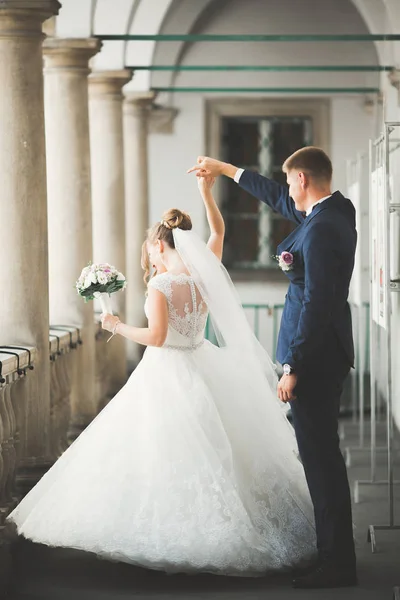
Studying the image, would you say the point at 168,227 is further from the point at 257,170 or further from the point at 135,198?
the point at 257,170

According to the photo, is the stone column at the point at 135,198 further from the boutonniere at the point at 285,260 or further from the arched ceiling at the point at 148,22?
the boutonniere at the point at 285,260

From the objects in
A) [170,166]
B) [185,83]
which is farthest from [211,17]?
[170,166]

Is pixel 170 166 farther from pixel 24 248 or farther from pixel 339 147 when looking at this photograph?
pixel 24 248

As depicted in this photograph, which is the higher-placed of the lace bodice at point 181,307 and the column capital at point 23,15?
the column capital at point 23,15

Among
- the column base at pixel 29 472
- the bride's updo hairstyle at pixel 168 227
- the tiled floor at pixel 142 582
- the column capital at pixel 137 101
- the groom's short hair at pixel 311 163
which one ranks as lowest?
the tiled floor at pixel 142 582

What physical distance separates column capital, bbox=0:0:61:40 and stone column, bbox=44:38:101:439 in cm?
200

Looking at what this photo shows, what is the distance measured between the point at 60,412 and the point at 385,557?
113 inches

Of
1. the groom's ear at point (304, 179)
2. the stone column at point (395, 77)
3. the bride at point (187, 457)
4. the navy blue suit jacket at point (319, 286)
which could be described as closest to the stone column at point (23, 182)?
the bride at point (187, 457)

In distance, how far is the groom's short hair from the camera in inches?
198

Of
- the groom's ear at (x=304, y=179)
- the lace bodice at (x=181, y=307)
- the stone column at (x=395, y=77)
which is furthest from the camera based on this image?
the stone column at (x=395, y=77)

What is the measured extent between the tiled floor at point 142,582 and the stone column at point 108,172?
17.0 feet

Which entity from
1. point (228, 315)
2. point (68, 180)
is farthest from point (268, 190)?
point (68, 180)

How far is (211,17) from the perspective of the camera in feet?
48.6

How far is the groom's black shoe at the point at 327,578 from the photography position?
496cm
